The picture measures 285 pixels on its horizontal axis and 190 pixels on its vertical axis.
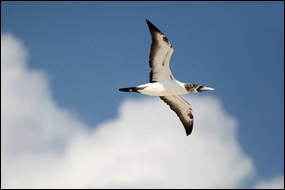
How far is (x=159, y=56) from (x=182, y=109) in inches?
213

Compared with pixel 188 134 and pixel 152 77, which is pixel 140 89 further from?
pixel 188 134

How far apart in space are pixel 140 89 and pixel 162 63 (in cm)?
209

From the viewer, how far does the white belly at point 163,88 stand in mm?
34562

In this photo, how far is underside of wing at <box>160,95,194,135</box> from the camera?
37750mm

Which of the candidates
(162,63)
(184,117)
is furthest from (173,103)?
(162,63)

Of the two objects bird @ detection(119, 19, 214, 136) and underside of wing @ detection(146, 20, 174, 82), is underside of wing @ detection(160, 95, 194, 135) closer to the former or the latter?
bird @ detection(119, 19, 214, 136)

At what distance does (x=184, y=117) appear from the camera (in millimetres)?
38719

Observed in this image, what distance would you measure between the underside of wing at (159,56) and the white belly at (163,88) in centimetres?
51

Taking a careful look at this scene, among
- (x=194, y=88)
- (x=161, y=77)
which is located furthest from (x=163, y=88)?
(x=194, y=88)

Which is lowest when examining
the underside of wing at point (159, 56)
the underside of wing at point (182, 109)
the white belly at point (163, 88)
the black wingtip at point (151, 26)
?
the underside of wing at point (182, 109)

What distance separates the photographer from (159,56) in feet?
113

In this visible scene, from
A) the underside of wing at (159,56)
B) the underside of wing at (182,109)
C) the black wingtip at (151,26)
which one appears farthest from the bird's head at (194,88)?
the black wingtip at (151,26)

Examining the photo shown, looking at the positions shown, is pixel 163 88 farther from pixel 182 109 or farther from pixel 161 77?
pixel 182 109

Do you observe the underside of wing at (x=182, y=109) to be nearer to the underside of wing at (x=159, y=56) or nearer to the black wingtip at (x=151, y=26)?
the underside of wing at (x=159, y=56)
